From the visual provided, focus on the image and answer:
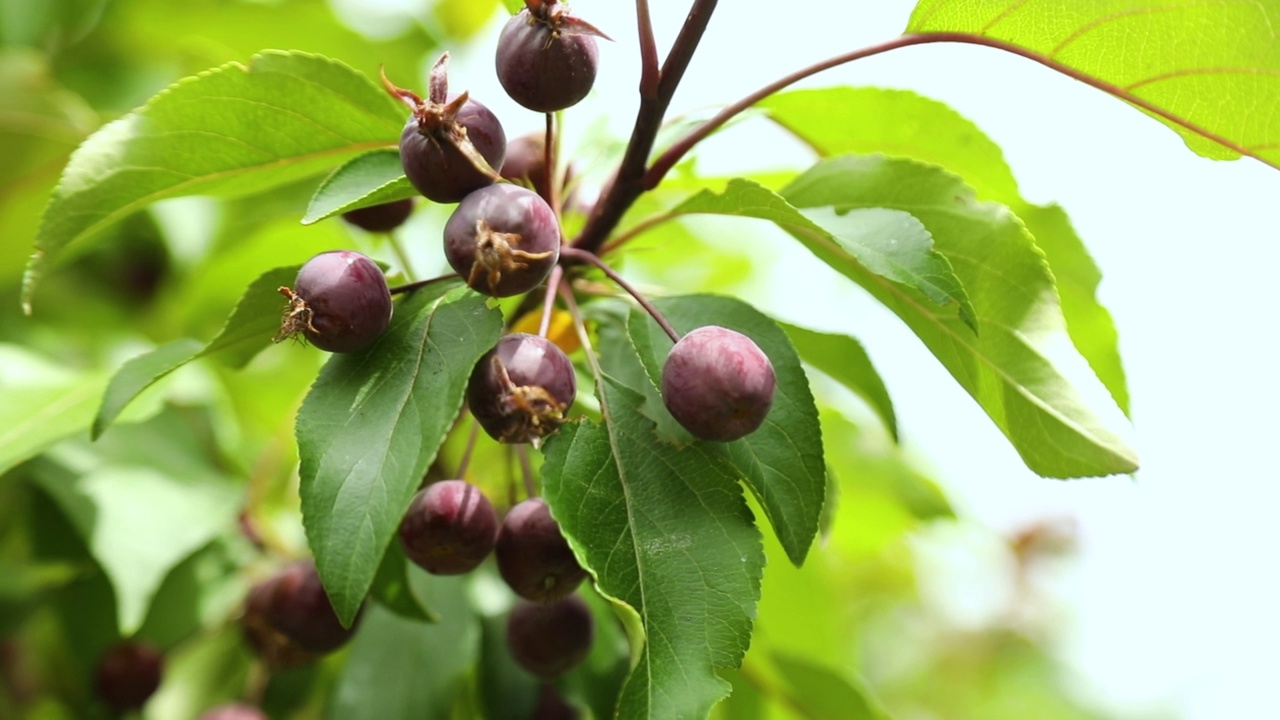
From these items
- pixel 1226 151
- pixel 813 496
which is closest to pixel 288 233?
pixel 813 496

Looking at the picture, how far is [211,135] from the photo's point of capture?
1188 mm

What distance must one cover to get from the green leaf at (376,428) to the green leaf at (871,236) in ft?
0.88

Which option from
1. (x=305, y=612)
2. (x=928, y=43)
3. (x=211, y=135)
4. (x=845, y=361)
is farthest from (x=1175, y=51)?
(x=305, y=612)

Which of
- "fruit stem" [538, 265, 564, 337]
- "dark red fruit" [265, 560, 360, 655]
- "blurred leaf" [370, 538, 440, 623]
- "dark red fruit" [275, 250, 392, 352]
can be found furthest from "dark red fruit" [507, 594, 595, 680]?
"dark red fruit" [275, 250, 392, 352]

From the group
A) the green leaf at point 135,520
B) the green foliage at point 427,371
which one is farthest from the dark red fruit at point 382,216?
the green leaf at point 135,520

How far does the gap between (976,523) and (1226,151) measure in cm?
134

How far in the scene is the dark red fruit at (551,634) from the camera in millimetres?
1257

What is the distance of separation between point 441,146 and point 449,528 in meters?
0.35

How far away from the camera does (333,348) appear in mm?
963

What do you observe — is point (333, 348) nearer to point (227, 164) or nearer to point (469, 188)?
point (469, 188)

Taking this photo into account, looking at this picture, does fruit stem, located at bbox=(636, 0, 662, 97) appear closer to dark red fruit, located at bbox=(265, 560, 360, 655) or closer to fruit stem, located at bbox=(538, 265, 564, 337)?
fruit stem, located at bbox=(538, 265, 564, 337)

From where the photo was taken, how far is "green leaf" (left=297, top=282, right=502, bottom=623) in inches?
35.3

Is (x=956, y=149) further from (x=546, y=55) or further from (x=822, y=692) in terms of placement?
(x=822, y=692)

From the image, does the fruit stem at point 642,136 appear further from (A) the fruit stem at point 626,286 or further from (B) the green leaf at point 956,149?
(B) the green leaf at point 956,149
